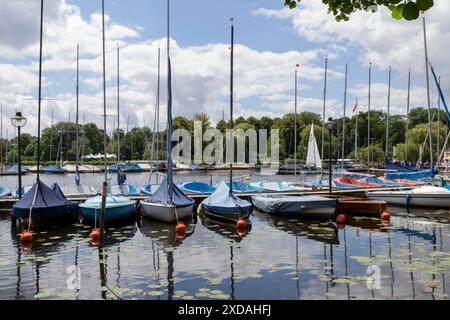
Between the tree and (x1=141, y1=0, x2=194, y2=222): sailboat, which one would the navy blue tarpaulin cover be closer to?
(x1=141, y1=0, x2=194, y2=222): sailboat

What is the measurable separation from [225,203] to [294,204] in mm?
4327

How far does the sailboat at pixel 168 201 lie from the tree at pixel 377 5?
16.5 metres

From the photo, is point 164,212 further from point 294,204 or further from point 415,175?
point 415,175

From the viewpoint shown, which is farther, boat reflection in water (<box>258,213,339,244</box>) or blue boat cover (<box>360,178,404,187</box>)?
blue boat cover (<box>360,178,404,187</box>)

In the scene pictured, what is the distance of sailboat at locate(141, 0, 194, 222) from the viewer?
2275 centimetres

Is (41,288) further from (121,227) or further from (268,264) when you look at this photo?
(121,227)

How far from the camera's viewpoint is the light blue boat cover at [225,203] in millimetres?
23266

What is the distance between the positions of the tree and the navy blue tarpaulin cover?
60.8 feet

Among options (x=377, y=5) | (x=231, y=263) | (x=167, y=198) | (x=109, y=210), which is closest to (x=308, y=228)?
(x=167, y=198)

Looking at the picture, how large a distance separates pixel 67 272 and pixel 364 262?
33.4ft

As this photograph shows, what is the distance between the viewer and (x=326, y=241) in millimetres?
18312

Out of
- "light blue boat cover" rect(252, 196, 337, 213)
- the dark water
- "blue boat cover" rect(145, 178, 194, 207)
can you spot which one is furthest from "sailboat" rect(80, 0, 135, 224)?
"light blue boat cover" rect(252, 196, 337, 213)

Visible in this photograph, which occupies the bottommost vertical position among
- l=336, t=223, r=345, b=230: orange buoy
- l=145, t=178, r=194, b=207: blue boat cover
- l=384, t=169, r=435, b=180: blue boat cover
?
l=336, t=223, r=345, b=230: orange buoy

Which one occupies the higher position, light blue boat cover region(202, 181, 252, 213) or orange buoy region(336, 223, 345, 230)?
light blue boat cover region(202, 181, 252, 213)
